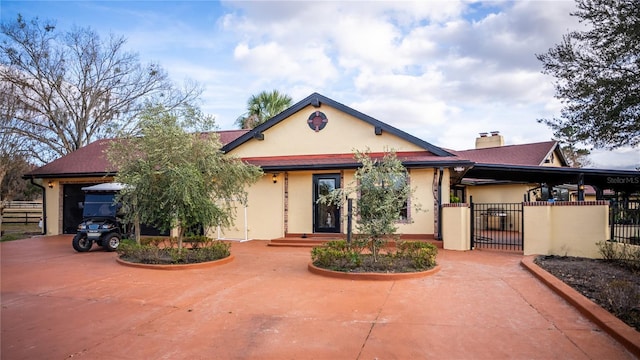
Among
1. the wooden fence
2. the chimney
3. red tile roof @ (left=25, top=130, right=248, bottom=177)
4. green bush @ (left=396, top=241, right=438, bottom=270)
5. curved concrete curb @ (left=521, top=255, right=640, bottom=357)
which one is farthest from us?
the wooden fence

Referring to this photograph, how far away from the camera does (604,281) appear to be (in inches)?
279

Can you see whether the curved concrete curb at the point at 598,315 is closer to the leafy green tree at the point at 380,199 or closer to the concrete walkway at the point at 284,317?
the concrete walkway at the point at 284,317

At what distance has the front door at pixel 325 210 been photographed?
14031 mm

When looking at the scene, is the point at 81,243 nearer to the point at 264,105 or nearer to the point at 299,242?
the point at 299,242

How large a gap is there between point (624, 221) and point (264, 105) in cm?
1946

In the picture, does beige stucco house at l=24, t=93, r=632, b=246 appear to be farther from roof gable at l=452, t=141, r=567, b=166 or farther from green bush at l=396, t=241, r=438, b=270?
green bush at l=396, t=241, r=438, b=270

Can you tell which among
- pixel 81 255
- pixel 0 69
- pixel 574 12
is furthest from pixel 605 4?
pixel 0 69

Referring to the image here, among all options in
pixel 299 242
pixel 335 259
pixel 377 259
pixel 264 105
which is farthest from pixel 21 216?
pixel 377 259

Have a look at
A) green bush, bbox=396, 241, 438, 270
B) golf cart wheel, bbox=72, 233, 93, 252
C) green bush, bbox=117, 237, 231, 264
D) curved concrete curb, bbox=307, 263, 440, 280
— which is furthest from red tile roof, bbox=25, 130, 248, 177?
curved concrete curb, bbox=307, 263, 440, 280

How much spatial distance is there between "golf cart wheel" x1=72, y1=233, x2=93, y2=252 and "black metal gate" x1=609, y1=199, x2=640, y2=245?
13.8 metres

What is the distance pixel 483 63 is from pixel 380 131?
393cm

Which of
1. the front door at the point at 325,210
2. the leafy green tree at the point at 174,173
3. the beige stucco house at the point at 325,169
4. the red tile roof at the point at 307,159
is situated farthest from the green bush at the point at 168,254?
the front door at the point at 325,210

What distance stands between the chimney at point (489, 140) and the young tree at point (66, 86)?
699 inches

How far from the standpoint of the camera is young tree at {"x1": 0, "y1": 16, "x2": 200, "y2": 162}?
22703 millimetres
